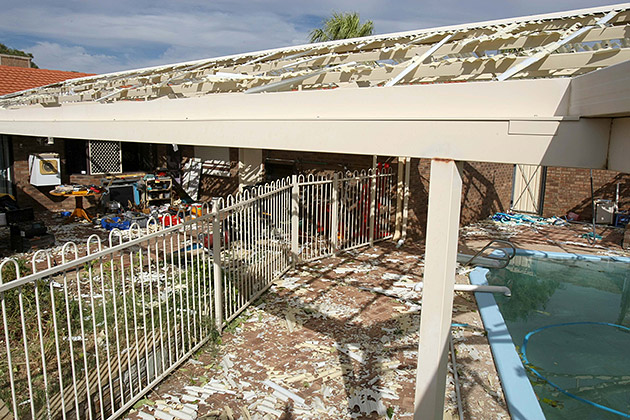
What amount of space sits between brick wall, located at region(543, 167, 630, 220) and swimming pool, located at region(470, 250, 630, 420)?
200 inches

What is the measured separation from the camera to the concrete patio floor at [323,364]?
4.29 metres

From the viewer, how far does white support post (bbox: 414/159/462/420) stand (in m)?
2.40

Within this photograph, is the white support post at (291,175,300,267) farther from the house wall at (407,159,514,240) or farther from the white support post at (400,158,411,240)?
the house wall at (407,159,514,240)

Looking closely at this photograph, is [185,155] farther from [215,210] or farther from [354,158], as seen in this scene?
[215,210]

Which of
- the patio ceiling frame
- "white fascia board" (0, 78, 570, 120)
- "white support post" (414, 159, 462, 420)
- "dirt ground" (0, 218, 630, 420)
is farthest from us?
"dirt ground" (0, 218, 630, 420)

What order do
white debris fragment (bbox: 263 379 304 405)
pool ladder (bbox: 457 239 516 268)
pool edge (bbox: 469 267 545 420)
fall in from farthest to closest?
1. pool ladder (bbox: 457 239 516 268)
2. white debris fragment (bbox: 263 379 304 405)
3. pool edge (bbox: 469 267 545 420)

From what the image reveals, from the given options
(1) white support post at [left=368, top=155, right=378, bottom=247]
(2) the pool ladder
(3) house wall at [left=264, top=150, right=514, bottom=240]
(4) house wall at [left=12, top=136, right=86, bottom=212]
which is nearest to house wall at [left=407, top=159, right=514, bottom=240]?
(3) house wall at [left=264, top=150, right=514, bottom=240]

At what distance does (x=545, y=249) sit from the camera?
429 inches

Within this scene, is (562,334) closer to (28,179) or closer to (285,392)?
(285,392)

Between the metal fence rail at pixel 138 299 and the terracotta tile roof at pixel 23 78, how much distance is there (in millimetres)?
10593

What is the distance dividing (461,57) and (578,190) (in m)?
13.3

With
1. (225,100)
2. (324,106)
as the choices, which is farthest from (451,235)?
(225,100)

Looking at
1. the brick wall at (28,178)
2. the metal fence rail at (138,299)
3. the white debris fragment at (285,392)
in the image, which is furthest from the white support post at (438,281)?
the brick wall at (28,178)

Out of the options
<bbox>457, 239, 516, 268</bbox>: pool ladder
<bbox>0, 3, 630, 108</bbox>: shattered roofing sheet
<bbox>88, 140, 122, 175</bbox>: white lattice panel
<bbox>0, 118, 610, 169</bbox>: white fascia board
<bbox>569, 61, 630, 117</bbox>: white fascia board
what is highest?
<bbox>0, 3, 630, 108</bbox>: shattered roofing sheet
